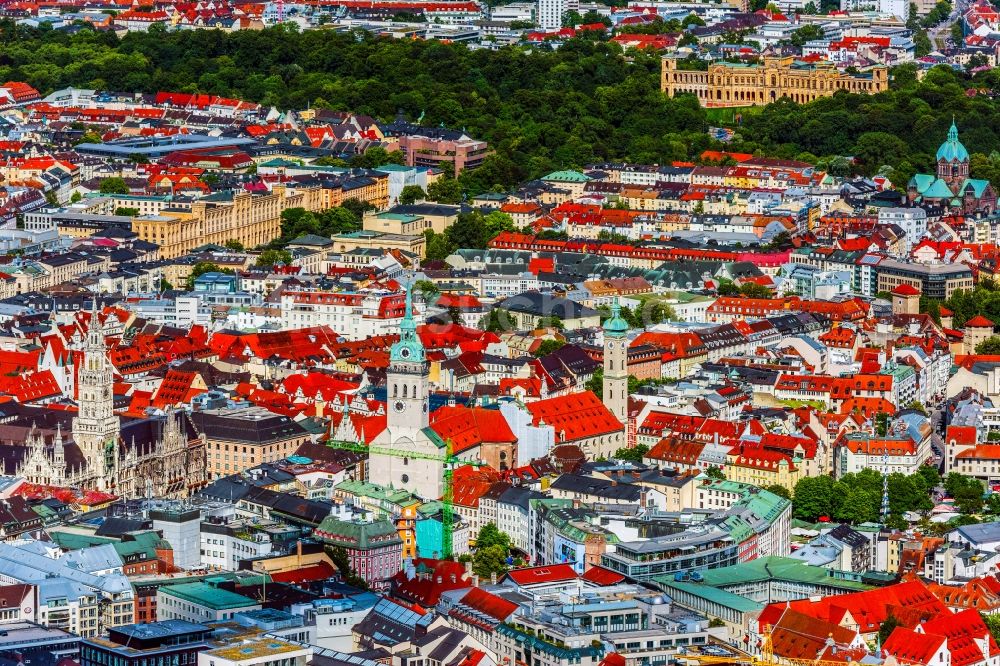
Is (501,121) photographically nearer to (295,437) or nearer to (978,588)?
(295,437)

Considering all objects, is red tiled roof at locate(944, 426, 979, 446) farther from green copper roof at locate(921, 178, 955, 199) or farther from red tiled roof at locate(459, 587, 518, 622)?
green copper roof at locate(921, 178, 955, 199)

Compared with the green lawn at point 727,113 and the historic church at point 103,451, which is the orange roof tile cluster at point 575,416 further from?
the green lawn at point 727,113

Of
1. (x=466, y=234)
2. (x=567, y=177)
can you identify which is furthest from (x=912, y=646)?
(x=567, y=177)

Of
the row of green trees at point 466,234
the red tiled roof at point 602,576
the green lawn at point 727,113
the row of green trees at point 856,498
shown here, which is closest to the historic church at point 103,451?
the red tiled roof at point 602,576

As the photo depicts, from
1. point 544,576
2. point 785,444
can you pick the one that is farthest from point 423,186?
point 544,576

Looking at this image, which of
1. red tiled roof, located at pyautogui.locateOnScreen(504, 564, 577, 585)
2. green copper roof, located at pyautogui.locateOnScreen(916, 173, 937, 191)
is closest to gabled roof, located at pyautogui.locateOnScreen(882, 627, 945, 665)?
red tiled roof, located at pyautogui.locateOnScreen(504, 564, 577, 585)

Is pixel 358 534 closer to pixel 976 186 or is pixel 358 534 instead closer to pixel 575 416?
pixel 575 416
